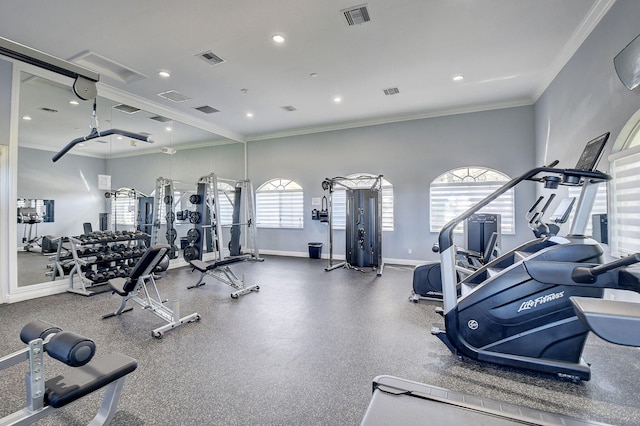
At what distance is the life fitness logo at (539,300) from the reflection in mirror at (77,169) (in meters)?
4.41

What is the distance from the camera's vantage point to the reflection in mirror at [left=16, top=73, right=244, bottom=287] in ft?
14.7

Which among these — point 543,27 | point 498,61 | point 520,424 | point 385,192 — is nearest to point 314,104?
point 385,192

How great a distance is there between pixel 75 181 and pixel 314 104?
4.60m

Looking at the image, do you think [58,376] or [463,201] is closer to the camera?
[58,376]

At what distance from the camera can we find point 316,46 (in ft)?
13.2

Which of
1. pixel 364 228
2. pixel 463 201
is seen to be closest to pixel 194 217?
pixel 364 228

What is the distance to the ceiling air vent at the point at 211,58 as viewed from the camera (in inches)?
166

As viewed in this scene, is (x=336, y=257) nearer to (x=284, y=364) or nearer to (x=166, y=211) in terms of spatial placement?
(x=166, y=211)

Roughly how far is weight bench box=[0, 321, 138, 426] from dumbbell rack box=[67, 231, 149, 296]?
388cm

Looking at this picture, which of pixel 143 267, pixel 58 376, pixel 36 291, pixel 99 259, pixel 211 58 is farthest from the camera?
pixel 99 259

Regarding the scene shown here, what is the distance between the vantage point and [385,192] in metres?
7.25

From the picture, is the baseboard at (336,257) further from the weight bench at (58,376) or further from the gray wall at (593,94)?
the weight bench at (58,376)

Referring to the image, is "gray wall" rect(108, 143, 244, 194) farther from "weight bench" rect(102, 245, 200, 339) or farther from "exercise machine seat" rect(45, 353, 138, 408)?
"exercise machine seat" rect(45, 353, 138, 408)

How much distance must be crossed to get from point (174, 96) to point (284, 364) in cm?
537
